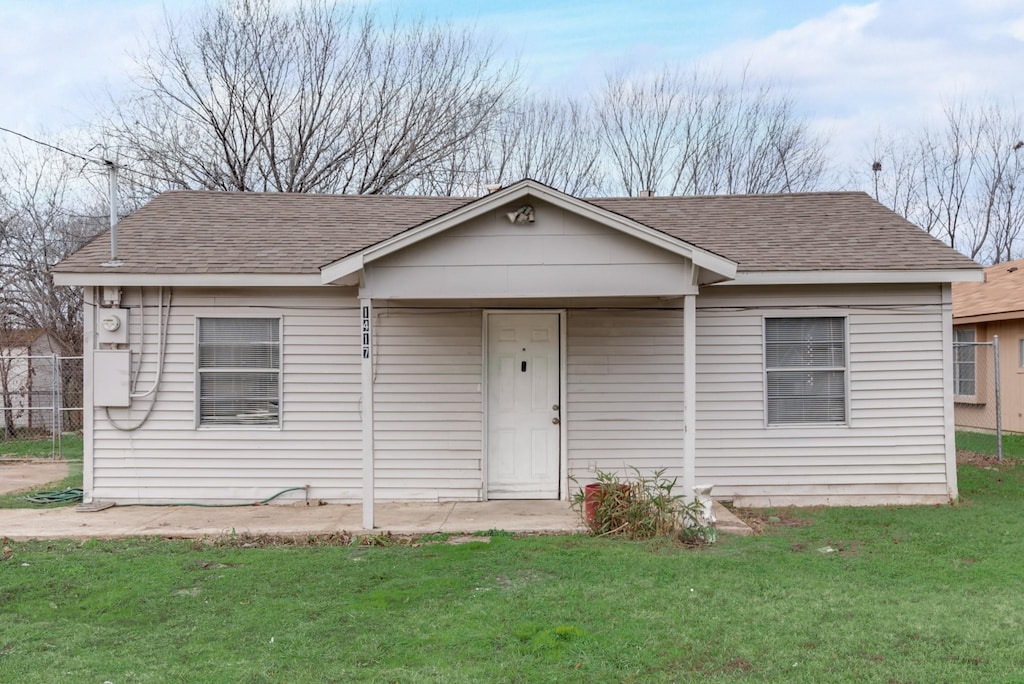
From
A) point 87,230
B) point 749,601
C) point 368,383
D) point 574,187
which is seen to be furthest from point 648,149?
point 749,601

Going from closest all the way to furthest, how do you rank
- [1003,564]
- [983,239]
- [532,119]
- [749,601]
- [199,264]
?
1. [749,601]
2. [1003,564]
3. [199,264]
4. [532,119]
5. [983,239]

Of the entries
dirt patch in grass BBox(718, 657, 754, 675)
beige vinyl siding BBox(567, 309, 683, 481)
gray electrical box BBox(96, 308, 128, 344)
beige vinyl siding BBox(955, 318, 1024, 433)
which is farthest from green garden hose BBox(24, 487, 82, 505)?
beige vinyl siding BBox(955, 318, 1024, 433)

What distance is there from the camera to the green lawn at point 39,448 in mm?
13523

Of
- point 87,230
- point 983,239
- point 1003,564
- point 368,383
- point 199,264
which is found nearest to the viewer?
point 1003,564

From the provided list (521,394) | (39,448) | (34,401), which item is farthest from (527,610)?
(34,401)

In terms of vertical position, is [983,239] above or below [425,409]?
above

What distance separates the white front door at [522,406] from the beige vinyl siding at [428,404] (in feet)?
0.58

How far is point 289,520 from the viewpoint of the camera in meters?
7.73

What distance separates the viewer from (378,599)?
5.25 meters

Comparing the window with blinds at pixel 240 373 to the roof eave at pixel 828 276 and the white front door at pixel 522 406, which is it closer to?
the white front door at pixel 522 406

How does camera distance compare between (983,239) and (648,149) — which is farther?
(983,239)

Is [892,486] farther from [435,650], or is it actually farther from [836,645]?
[435,650]

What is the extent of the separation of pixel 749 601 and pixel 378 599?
2444mm

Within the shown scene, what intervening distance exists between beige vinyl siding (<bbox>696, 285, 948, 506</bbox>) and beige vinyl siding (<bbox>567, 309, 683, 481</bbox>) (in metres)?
0.30
